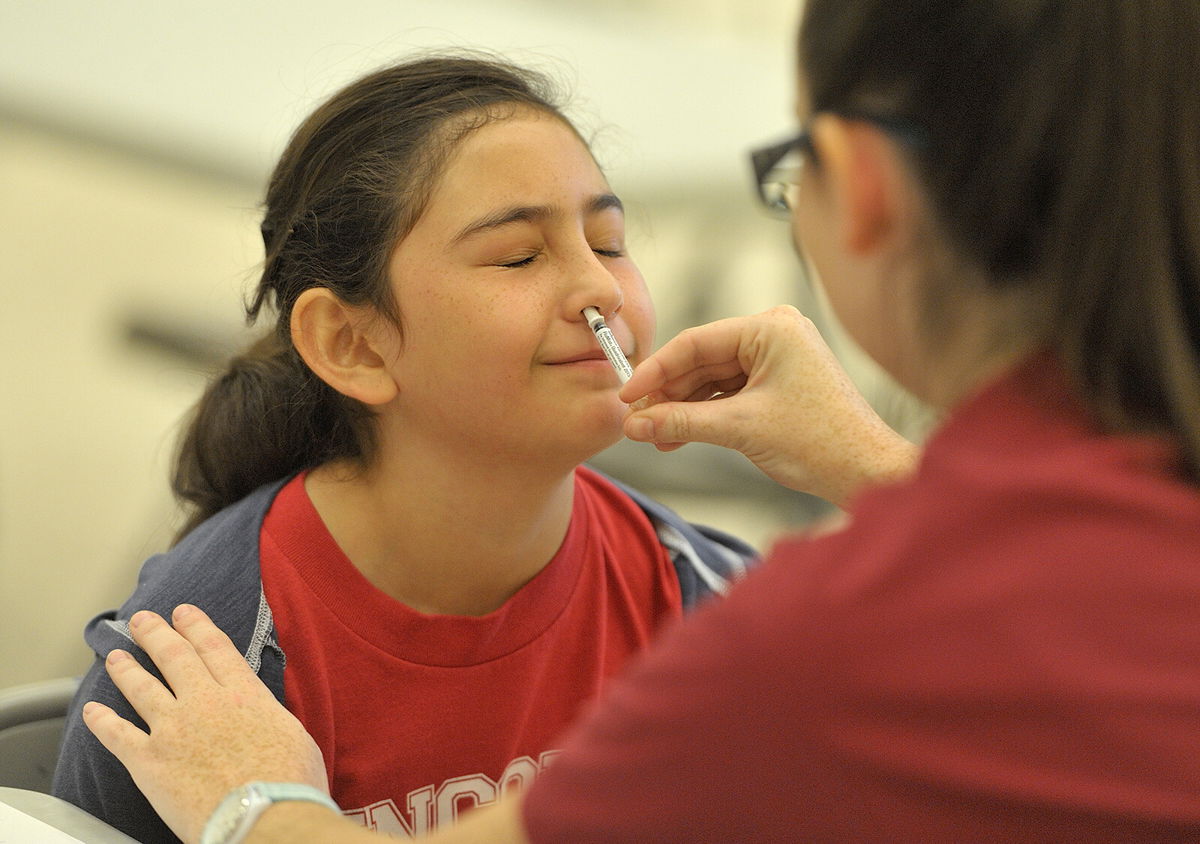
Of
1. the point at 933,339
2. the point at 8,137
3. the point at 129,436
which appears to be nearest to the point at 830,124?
the point at 933,339

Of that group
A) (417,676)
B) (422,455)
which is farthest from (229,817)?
(422,455)

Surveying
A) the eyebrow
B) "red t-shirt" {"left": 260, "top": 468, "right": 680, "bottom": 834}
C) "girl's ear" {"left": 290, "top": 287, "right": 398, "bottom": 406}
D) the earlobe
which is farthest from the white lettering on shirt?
the earlobe

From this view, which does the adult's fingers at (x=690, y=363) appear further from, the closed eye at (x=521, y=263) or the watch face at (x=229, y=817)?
the watch face at (x=229, y=817)

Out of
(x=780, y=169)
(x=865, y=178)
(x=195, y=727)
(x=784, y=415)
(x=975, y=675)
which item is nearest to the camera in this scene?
(x=975, y=675)

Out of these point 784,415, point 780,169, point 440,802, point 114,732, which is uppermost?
point 780,169

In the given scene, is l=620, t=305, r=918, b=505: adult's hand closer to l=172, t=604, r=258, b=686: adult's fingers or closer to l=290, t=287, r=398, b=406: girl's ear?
l=290, t=287, r=398, b=406: girl's ear

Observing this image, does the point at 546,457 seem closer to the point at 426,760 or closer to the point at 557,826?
the point at 426,760

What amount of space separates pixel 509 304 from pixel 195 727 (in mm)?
444

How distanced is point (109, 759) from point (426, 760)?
276mm

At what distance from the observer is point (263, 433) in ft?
4.15

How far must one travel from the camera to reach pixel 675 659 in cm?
60

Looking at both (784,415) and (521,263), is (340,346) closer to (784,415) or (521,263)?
(521,263)

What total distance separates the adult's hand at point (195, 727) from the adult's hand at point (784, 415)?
0.37m

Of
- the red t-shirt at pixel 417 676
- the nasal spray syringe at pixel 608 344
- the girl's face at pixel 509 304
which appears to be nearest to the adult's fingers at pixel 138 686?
the red t-shirt at pixel 417 676
